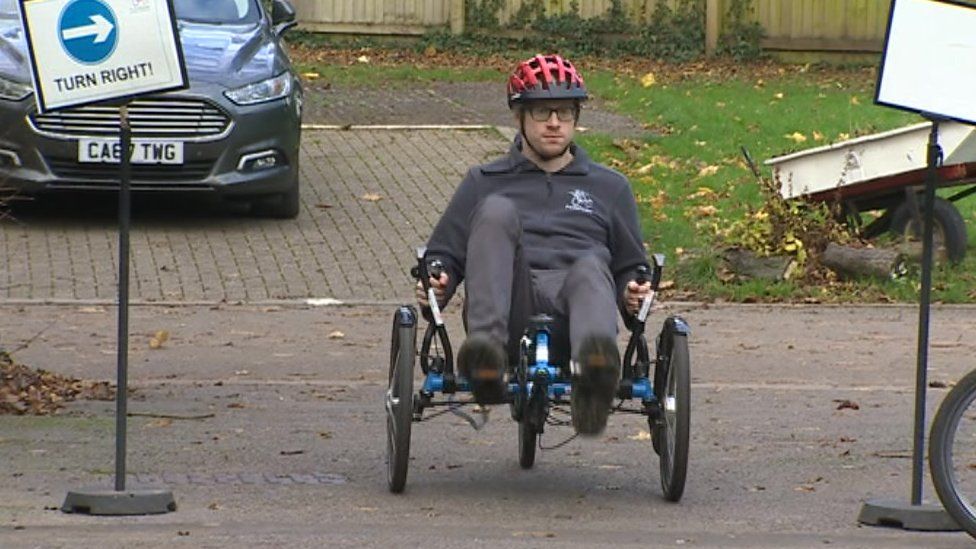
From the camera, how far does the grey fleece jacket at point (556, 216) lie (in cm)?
826

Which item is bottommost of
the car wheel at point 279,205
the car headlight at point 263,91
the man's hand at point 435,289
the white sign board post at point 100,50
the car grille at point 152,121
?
the car wheel at point 279,205

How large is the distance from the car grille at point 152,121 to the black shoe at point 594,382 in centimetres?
736

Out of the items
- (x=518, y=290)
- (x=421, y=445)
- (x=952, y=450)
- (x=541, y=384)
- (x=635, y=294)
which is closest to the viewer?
(x=952, y=450)

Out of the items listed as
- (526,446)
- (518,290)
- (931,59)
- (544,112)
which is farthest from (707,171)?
(931,59)

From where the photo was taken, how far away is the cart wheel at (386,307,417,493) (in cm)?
788

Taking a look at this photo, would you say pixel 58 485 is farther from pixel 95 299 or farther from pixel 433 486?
pixel 95 299

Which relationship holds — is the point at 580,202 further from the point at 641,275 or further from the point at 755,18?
the point at 755,18

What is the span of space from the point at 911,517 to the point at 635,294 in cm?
131

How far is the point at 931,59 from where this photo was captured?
7492 millimetres

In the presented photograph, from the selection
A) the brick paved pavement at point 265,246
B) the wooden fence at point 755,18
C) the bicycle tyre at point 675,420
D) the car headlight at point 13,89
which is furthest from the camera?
the wooden fence at point 755,18

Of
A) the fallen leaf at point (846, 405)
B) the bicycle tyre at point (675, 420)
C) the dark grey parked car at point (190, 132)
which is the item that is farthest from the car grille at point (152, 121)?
the bicycle tyre at point (675, 420)

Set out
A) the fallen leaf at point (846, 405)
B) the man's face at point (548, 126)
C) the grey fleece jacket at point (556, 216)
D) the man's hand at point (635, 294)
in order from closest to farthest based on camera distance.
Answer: the man's hand at point (635, 294), the grey fleece jacket at point (556, 216), the man's face at point (548, 126), the fallen leaf at point (846, 405)

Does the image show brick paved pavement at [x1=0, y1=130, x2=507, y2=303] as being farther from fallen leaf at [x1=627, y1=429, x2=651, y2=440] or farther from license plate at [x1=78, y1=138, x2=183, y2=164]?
fallen leaf at [x1=627, y1=429, x2=651, y2=440]

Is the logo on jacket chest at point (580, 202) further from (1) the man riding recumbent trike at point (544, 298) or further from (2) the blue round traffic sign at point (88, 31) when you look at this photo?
(2) the blue round traffic sign at point (88, 31)
